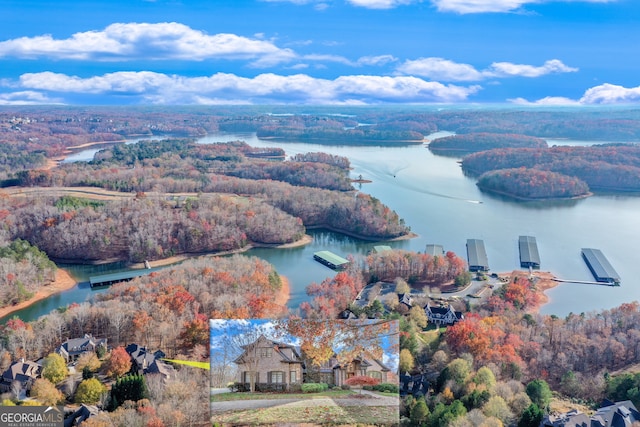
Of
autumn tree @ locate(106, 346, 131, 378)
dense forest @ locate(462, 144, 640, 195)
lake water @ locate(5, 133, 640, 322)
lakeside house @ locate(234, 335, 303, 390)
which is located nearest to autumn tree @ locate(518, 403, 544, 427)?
lakeside house @ locate(234, 335, 303, 390)

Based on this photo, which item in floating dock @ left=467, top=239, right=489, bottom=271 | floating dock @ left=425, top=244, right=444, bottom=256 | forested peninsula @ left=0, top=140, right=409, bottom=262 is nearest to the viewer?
floating dock @ left=467, top=239, right=489, bottom=271

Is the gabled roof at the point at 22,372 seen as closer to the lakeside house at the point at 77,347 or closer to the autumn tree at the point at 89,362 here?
the autumn tree at the point at 89,362

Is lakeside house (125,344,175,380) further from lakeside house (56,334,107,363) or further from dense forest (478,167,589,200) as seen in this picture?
dense forest (478,167,589,200)

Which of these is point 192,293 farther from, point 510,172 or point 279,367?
point 510,172

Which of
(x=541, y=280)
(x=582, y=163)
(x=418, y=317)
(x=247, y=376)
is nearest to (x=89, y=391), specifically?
(x=247, y=376)

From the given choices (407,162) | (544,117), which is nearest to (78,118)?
(407,162)
